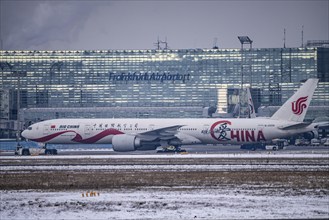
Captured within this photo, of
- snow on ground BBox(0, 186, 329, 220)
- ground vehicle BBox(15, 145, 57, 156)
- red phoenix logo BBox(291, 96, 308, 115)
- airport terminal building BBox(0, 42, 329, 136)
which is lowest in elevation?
ground vehicle BBox(15, 145, 57, 156)

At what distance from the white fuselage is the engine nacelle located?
89.1 inches

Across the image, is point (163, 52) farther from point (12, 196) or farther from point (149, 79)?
point (12, 196)

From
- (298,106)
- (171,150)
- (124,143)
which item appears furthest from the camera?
(298,106)

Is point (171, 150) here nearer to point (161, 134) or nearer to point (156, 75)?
point (161, 134)

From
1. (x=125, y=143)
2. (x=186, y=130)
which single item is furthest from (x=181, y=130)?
(x=125, y=143)

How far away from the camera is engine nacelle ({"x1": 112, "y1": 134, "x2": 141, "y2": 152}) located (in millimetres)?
75812

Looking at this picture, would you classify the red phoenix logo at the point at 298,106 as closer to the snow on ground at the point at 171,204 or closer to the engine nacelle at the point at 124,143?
the engine nacelle at the point at 124,143

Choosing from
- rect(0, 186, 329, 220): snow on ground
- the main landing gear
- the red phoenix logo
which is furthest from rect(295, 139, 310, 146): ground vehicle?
rect(0, 186, 329, 220): snow on ground

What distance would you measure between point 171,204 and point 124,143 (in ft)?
160

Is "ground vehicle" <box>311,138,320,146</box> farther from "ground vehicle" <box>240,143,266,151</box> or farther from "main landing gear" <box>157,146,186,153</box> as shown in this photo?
"main landing gear" <box>157,146,186,153</box>

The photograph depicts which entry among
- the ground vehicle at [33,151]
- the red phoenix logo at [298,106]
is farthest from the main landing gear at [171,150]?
the red phoenix logo at [298,106]

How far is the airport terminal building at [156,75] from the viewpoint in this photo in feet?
602

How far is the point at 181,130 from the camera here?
79125 mm

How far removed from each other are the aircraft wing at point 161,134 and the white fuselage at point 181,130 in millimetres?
647
